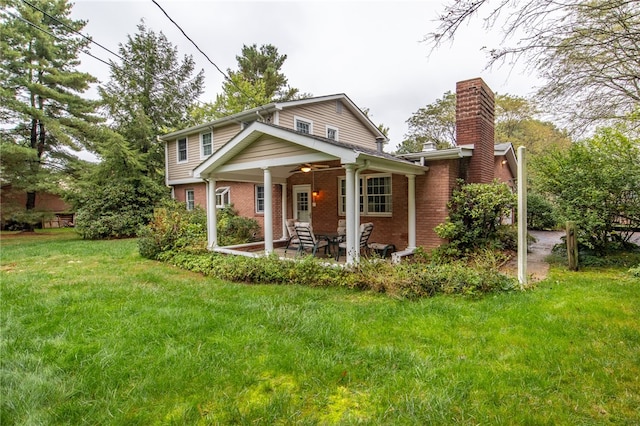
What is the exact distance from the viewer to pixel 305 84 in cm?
2836

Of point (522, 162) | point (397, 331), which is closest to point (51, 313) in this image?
point (397, 331)

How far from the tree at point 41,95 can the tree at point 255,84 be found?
8520 millimetres

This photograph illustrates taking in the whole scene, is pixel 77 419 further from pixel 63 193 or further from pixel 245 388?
pixel 63 193

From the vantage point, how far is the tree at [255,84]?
23.7 meters

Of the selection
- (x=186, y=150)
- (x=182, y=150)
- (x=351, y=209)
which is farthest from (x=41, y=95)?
(x=351, y=209)

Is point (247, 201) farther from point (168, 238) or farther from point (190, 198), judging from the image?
point (168, 238)

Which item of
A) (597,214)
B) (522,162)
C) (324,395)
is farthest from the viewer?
(597,214)

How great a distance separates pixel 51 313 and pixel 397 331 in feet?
16.8

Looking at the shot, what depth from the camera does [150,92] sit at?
2486 cm

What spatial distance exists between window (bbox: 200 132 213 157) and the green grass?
36.3 ft

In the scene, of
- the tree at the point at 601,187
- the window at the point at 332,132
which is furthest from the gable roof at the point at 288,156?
the window at the point at 332,132

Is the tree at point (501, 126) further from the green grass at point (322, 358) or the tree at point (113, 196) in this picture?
the green grass at point (322, 358)

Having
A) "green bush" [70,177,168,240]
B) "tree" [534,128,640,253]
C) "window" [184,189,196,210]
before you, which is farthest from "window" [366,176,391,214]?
"window" [184,189,196,210]

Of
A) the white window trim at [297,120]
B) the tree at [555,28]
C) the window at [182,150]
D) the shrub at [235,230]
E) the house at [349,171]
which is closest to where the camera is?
the tree at [555,28]
